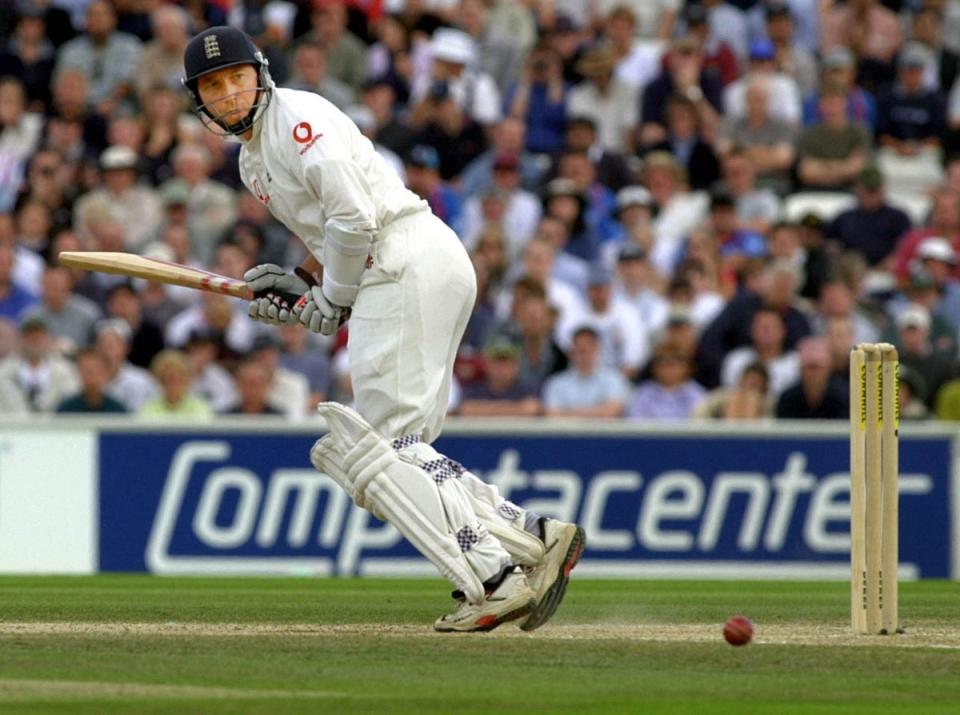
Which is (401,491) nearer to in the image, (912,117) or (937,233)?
(937,233)

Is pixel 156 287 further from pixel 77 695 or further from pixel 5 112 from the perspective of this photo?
pixel 77 695

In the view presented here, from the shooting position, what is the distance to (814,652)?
646 centimetres

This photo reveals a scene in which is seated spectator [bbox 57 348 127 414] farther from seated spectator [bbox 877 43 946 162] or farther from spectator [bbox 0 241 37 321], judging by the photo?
seated spectator [bbox 877 43 946 162]

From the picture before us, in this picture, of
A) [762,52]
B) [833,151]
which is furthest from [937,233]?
[762,52]

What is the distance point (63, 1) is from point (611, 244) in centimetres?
532

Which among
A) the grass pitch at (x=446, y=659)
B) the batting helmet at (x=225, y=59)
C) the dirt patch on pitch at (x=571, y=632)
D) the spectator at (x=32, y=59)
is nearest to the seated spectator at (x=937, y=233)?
the grass pitch at (x=446, y=659)

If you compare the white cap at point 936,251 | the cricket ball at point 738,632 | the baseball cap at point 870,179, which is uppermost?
the baseball cap at point 870,179

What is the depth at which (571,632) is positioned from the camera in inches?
286

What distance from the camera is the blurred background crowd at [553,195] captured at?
13789 millimetres

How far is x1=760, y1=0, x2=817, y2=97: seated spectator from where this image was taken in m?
17.0

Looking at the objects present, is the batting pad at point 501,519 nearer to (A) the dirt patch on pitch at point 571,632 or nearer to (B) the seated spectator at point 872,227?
(A) the dirt patch on pitch at point 571,632

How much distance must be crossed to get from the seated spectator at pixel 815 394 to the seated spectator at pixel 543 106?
12.8 feet

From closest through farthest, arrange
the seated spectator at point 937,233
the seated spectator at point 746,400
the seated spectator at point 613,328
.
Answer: the seated spectator at point 746,400
the seated spectator at point 613,328
the seated spectator at point 937,233

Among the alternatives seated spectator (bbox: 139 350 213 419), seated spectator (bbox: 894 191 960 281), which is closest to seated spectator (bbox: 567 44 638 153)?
seated spectator (bbox: 894 191 960 281)
